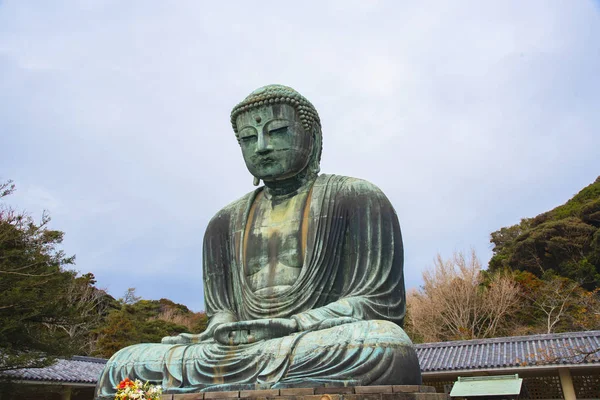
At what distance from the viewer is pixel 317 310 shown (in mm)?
5059

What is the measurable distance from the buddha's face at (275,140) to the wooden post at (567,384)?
12.4 meters

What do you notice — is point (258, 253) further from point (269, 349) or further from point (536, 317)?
point (536, 317)

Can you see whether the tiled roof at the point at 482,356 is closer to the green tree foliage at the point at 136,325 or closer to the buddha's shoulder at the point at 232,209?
the green tree foliage at the point at 136,325

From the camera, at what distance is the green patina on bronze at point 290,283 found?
14.6ft

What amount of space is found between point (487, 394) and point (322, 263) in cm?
1051

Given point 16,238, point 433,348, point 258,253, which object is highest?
point 16,238

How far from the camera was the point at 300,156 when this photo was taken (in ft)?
20.7

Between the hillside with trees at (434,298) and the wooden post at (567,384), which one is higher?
the hillside with trees at (434,298)

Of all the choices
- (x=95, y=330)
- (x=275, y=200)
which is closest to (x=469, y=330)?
(x=95, y=330)

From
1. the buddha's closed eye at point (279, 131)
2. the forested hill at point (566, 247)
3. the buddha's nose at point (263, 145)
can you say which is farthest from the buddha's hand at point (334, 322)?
the forested hill at point (566, 247)

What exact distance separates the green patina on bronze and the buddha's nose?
1 cm

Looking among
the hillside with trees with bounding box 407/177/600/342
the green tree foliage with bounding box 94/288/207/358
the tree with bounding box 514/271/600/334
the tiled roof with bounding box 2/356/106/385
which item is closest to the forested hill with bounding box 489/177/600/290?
the hillside with trees with bounding box 407/177/600/342

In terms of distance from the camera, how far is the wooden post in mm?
14742

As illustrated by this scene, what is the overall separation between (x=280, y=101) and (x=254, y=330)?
267cm
